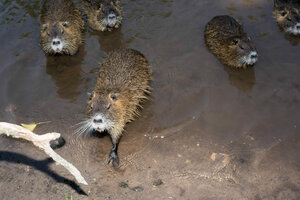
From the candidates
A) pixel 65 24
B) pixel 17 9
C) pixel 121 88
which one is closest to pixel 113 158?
pixel 121 88

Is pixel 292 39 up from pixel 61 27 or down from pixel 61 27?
down

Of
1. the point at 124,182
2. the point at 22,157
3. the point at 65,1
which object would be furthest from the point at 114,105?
the point at 65,1

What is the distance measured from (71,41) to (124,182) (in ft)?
8.96

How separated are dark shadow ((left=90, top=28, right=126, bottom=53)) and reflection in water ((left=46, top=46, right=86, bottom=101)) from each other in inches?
13.7

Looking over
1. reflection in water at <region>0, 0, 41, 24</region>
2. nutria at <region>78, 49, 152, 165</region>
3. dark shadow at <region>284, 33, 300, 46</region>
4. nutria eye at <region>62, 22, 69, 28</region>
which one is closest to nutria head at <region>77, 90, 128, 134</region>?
nutria at <region>78, 49, 152, 165</region>

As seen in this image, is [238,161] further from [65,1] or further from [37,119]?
[65,1]

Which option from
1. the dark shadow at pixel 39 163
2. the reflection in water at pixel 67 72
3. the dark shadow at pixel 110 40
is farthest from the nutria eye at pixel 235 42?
the dark shadow at pixel 39 163

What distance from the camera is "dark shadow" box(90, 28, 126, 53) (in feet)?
17.3

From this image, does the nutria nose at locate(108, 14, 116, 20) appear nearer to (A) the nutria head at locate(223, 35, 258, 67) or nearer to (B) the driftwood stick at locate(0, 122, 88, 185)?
(A) the nutria head at locate(223, 35, 258, 67)

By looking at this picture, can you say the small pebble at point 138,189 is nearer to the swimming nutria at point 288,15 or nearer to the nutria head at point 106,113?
the nutria head at point 106,113

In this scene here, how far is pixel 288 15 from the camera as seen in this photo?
519 centimetres

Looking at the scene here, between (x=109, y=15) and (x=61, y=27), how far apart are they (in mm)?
794

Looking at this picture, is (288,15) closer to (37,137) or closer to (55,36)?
(55,36)

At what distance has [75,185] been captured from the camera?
3.22 metres
